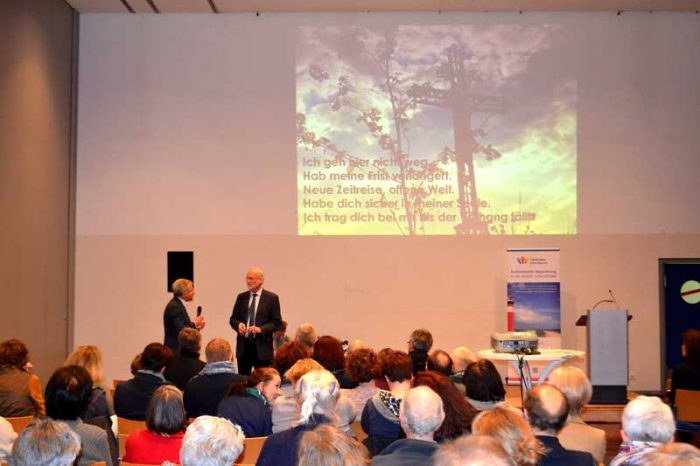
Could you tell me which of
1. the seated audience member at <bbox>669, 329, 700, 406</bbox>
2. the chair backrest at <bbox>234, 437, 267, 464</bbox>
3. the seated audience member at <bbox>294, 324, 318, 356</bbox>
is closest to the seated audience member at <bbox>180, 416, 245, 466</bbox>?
the chair backrest at <bbox>234, 437, 267, 464</bbox>

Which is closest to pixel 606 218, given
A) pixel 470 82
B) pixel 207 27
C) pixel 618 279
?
pixel 618 279

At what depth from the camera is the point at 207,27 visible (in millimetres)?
10586

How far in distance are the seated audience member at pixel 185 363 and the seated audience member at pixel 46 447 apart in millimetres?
3006

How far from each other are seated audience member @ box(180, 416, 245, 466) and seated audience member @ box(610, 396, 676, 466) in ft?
4.93

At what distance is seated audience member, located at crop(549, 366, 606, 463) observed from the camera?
13.2 ft

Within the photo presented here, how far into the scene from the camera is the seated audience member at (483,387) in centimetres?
475

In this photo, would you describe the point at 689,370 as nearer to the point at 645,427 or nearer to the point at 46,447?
the point at 645,427

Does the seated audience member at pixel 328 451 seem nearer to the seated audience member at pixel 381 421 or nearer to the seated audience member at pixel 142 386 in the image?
the seated audience member at pixel 381 421

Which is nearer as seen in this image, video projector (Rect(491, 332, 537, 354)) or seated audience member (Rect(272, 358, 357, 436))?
seated audience member (Rect(272, 358, 357, 436))

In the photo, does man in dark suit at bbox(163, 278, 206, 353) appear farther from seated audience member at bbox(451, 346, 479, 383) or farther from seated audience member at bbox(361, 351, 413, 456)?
seated audience member at bbox(361, 351, 413, 456)

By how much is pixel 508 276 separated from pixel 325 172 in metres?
2.55

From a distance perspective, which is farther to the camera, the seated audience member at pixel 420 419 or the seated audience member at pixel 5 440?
the seated audience member at pixel 5 440

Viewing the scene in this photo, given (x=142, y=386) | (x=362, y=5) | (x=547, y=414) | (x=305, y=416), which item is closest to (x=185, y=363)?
(x=142, y=386)

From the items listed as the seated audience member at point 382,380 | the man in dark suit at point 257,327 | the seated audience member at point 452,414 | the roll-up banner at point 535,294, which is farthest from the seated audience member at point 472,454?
the roll-up banner at point 535,294
